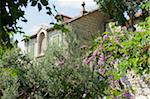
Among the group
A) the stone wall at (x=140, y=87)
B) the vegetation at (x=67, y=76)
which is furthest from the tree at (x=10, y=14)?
the stone wall at (x=140, y=87)

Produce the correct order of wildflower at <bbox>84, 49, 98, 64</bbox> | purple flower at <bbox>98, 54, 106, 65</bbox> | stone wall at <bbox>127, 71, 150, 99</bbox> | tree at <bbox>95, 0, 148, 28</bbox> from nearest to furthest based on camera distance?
1. purple flower at <bbox>98, 54, 106, 65</bbox>
2. wildflower at <bbox>84, 49, 98, 64</bbox>
3. stone wall at <bbox>127, 71, 150, 99</bbox>
4. tree at <bbox>95, 0, 148, 28</bbox>

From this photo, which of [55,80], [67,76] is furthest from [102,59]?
[55,80]

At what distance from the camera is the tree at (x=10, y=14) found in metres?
4.58

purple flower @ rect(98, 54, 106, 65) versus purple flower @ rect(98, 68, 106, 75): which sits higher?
purple flower @ rect(98, 54, 106, 65)

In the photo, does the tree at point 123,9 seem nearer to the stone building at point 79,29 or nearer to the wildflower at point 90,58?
the stone building at point 79,29

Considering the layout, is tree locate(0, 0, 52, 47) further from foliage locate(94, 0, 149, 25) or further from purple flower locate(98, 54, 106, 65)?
foliage locate(94, 0, 149, 25)

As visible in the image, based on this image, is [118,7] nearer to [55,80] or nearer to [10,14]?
[55,80]

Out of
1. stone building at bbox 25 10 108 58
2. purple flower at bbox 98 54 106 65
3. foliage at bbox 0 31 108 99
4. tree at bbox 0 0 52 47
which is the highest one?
stone building at bbox 25 10 108 58

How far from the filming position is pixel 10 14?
467 cm

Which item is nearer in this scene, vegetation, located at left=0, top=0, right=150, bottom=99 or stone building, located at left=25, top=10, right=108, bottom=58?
vegetation, located at left=0, top=0, right=150, bottom=99

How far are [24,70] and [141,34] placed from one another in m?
8.07

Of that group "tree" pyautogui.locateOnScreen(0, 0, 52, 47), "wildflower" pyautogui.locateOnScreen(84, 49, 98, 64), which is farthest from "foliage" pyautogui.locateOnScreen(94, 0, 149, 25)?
"tree" pyautogui.locateOnScreen(0, 0, 52, 47)

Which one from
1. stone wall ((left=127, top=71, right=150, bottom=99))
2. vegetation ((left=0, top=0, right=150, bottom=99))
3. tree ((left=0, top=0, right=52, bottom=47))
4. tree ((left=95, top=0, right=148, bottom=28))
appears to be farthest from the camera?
tree ((left=95, top=0, right=148, bottom=28))

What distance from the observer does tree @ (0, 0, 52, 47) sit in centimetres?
458
